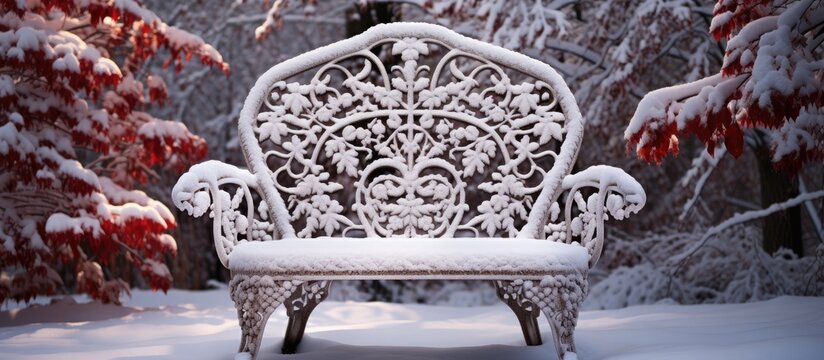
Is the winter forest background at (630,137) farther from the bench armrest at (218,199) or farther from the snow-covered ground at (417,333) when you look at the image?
the bench armrest at (218,199)

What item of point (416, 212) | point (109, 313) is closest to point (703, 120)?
point (416, 212)

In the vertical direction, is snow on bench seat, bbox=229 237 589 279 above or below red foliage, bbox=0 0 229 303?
below

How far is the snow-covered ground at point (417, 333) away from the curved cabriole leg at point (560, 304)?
0.29 m

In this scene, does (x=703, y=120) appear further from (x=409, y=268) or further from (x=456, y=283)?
(x=456, y=283)

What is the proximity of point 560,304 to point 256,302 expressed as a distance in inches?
33.8

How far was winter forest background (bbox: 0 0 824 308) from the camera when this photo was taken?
2.79 meters

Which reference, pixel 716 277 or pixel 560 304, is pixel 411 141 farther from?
pixel 716 277

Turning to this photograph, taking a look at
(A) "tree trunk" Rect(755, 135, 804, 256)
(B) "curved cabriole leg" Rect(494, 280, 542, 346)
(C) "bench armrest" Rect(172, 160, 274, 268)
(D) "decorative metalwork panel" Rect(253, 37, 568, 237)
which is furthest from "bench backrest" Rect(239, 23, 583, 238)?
(A) "tree trunk" Rect(755, 135, 804, 256)

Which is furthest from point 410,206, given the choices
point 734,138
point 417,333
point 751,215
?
point 751,215

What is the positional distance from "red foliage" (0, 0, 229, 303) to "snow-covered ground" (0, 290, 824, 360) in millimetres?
334

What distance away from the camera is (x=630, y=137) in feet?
9.45

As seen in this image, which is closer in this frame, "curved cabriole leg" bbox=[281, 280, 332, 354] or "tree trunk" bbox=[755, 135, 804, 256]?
"curved cabriole leg" bbox=[281, 280, 332, 354]

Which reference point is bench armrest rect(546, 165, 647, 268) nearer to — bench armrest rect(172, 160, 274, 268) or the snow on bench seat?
the snow on bench seat

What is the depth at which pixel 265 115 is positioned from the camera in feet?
10.7
